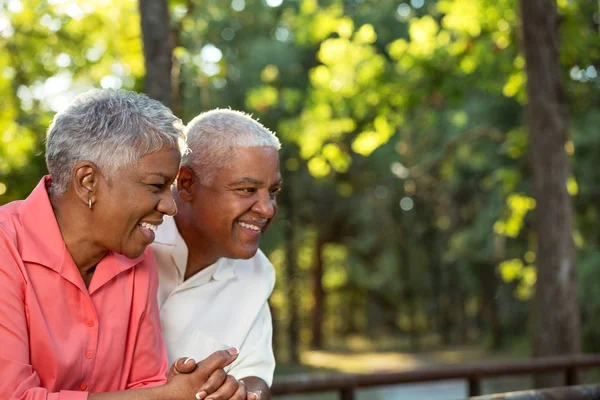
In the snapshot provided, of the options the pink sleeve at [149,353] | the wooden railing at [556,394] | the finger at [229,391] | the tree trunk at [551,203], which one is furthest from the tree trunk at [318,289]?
the finger at [229,391]

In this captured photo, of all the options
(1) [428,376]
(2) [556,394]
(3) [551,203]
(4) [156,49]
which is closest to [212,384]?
(2) [556,394]

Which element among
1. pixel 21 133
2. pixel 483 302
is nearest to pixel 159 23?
pixel 21 133

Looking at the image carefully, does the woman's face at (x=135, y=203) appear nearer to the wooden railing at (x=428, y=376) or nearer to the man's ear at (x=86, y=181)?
the man's ear at (x=86, y=181)

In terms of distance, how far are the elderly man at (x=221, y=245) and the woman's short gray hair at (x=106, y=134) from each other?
0.46m

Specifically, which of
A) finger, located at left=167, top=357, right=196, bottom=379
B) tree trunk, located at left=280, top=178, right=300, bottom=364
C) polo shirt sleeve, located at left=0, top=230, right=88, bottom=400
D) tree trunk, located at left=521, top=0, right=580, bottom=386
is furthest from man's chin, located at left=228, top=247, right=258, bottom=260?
tree trunk, located at left=280, top=178, right=300, bottom=364

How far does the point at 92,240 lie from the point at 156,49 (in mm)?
2855

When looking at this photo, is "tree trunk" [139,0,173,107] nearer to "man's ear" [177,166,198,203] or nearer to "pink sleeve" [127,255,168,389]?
"man's ear" [177,166,198,203]

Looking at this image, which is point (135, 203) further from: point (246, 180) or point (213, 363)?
point (246, 180)

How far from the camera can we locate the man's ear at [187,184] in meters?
2.75

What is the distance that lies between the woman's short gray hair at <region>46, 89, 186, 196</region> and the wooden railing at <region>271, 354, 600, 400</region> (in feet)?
8.61

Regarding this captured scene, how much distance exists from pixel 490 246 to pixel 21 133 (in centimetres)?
1290

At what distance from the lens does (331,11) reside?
9.96 m

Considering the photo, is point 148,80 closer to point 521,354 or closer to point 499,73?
point 499,73

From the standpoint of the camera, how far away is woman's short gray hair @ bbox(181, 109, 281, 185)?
2.67 m
